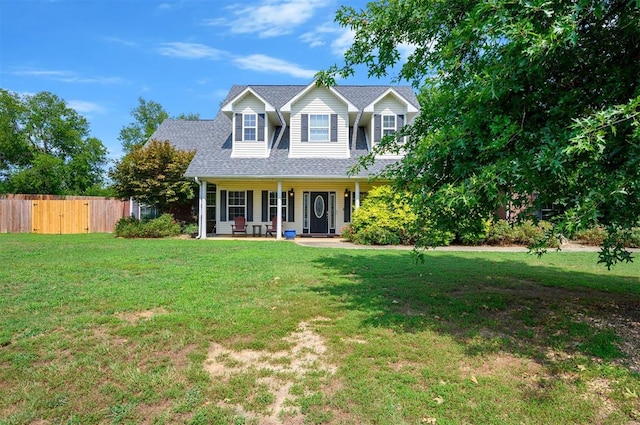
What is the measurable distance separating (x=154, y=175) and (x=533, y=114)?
16.5 meters


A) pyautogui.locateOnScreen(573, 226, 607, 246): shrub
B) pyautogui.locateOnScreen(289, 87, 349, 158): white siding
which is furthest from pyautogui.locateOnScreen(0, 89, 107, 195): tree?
pyautogui.locateOnScreen(573, 226, 607, 246): shrub

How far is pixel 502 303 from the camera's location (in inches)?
221

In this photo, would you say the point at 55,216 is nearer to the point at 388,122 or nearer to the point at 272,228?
the point at 272,228

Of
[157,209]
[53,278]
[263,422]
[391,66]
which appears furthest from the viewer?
[157,209]

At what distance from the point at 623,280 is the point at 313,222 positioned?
41.8 feet

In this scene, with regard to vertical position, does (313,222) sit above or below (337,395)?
above

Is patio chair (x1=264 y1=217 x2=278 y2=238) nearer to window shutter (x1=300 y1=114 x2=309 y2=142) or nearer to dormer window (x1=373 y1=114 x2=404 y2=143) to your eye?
window shutter (x1=300 y1=114 x2=309 y2=142)

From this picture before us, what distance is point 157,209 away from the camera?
18.2 meters

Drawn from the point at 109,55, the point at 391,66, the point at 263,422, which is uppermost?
the point at 109,55

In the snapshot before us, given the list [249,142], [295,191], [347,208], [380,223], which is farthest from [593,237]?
[249,142]

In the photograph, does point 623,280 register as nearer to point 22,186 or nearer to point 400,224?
point 400,224

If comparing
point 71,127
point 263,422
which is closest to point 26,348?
point 263,422

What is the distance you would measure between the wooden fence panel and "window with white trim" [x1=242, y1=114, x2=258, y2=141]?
1338 cm

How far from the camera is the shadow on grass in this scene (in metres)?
4.17
